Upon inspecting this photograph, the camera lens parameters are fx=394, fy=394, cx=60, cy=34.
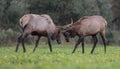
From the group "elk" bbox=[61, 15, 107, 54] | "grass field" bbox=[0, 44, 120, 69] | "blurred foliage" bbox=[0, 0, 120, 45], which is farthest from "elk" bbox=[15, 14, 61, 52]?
"blurred foliage" bbox=[0, 0, 120, 45]

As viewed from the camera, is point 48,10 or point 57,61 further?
point 48,10

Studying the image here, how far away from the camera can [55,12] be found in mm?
46500

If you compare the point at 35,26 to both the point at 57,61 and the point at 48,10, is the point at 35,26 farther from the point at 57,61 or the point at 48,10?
the point at 48,10

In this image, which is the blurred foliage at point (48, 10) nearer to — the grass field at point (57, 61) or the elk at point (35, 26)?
the elk at point (35, 26)

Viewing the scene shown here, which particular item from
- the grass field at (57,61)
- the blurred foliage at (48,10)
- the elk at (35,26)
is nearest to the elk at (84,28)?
the elk at (35,26)

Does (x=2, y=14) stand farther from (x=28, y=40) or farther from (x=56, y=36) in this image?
(x=56, y=36)

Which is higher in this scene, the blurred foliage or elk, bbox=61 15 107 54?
elk, bbox=61 15 107 54

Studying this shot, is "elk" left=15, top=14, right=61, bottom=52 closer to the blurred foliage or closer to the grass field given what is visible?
the grass field

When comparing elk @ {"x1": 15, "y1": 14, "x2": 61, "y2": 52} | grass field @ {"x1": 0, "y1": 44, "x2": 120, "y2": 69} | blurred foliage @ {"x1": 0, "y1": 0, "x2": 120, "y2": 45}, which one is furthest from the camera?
blurred foliage @ {"x1": 0, "y1": 0, "x2": 120, "y2": 45}

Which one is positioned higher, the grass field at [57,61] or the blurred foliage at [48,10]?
the grass field at [57,61]

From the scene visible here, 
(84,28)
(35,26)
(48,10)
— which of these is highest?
(35,26)

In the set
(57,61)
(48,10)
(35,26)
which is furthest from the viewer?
(48,10)

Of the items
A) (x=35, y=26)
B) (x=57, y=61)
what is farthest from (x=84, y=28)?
(x=57, y=61)

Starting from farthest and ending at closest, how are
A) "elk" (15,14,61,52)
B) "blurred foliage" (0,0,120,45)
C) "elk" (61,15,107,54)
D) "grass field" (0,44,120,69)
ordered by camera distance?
"blurred foliage" (0,0,120,45) < "elk" (61,15,107,54) < "elk" (15,14,61,52) < "grass field" (0,44,120,69)
